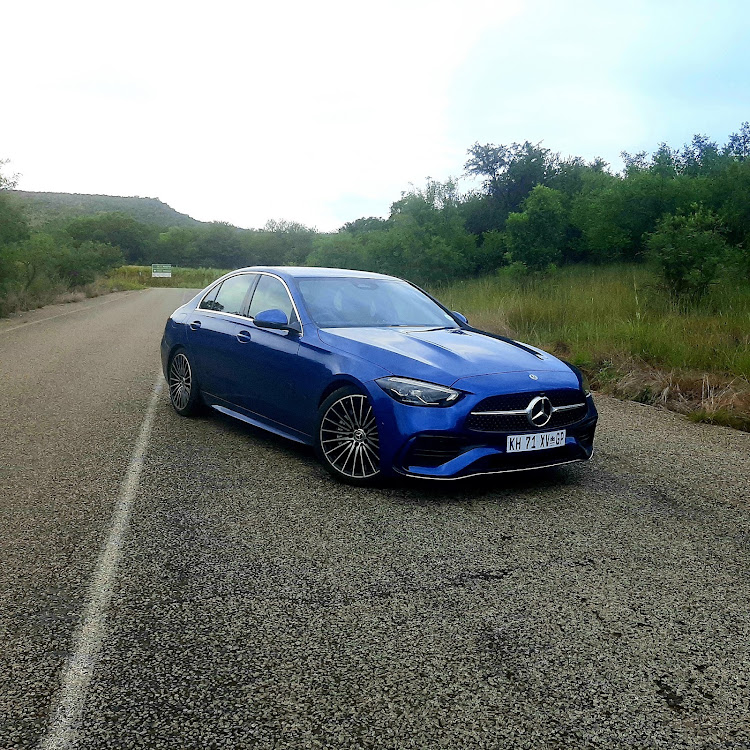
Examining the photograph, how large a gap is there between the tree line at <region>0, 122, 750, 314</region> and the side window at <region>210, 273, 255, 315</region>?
9944 millimetres

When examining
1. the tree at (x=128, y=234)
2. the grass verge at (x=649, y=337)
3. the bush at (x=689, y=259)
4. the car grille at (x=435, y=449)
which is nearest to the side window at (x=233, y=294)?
the car grille at (x=435, y=449)

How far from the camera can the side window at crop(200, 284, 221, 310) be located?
756 cm

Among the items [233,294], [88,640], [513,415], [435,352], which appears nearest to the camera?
[88,640]

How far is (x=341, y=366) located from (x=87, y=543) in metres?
2.10

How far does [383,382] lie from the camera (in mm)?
5145

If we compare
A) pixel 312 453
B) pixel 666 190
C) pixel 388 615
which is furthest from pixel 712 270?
pixel 666 190

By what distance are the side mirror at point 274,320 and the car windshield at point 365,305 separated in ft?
0.77

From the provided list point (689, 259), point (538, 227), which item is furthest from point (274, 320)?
point (538, 227)

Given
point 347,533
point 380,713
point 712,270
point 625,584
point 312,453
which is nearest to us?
point 380,713

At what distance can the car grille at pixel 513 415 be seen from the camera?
16.4 ft

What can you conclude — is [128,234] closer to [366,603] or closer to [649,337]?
[649,337]

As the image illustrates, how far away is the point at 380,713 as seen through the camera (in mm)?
2566

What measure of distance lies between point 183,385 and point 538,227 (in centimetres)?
3862

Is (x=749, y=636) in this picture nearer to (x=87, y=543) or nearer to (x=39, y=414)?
(x=87, y=543)
